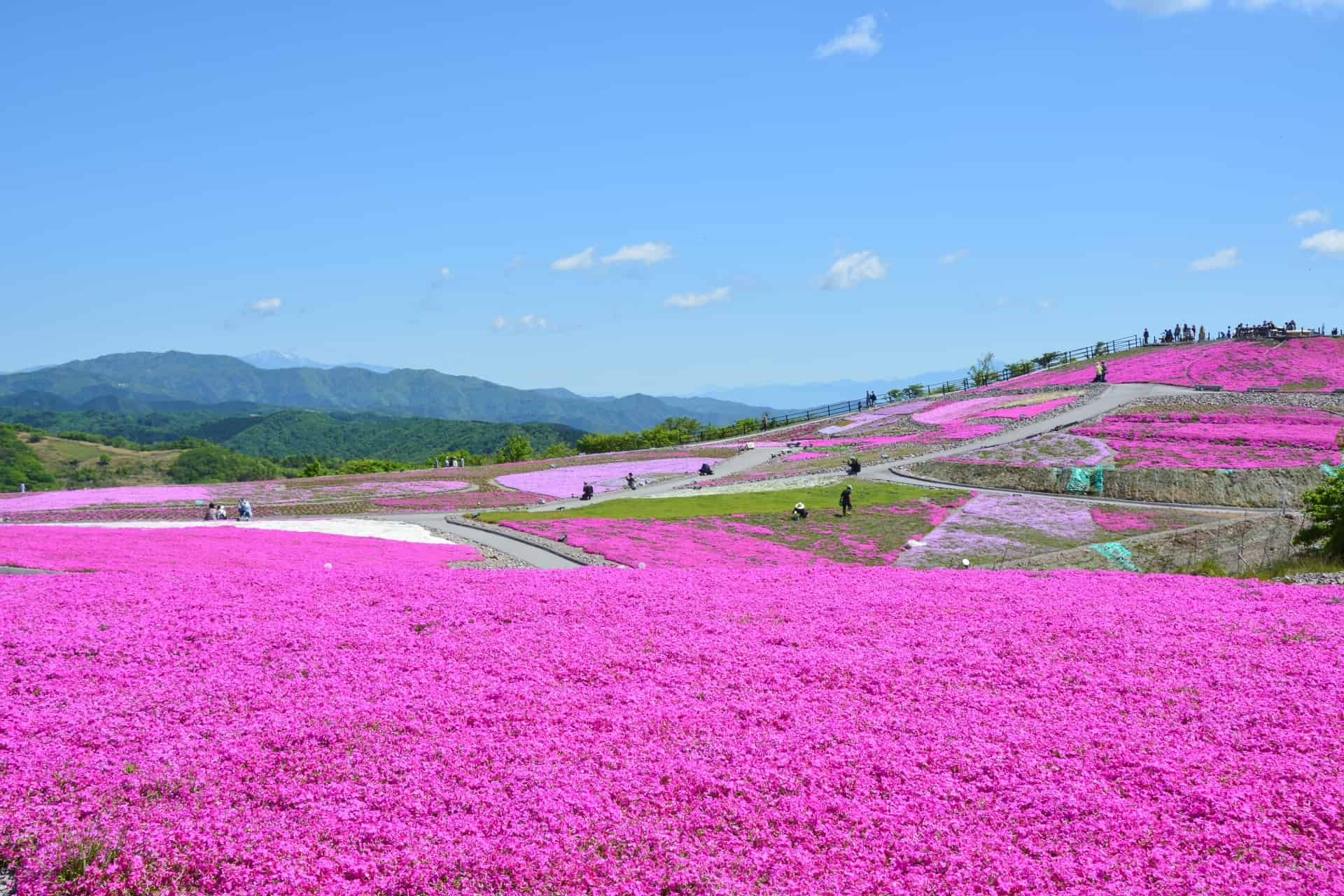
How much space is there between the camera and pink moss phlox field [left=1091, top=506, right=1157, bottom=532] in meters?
40.8

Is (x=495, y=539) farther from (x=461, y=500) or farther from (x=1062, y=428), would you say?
(x=1062, y=428)

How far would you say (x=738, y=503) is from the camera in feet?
166

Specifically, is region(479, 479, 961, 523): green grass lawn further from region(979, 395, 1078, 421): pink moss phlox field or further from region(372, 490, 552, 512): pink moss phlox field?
region(979, 395, 1078, 421): pink moss phlox field

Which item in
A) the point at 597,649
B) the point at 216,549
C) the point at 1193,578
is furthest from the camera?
the point at 216,549

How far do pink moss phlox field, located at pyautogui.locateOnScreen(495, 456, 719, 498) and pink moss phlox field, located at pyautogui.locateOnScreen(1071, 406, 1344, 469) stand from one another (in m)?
31.1

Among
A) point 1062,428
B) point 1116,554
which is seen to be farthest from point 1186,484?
point 1062,428

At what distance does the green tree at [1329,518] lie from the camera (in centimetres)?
3022

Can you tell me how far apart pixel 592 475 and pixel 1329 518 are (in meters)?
48.8

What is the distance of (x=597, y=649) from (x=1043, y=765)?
23.4 feet

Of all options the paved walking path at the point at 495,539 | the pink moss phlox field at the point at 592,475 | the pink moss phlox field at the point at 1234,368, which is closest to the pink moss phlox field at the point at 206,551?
the paved walking path at the point at 495,539

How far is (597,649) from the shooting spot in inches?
578

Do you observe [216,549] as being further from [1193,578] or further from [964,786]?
[1193,578]

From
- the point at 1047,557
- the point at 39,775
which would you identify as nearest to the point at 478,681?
the point at 39,775

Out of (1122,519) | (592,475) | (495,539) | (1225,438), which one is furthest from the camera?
(592,475)
